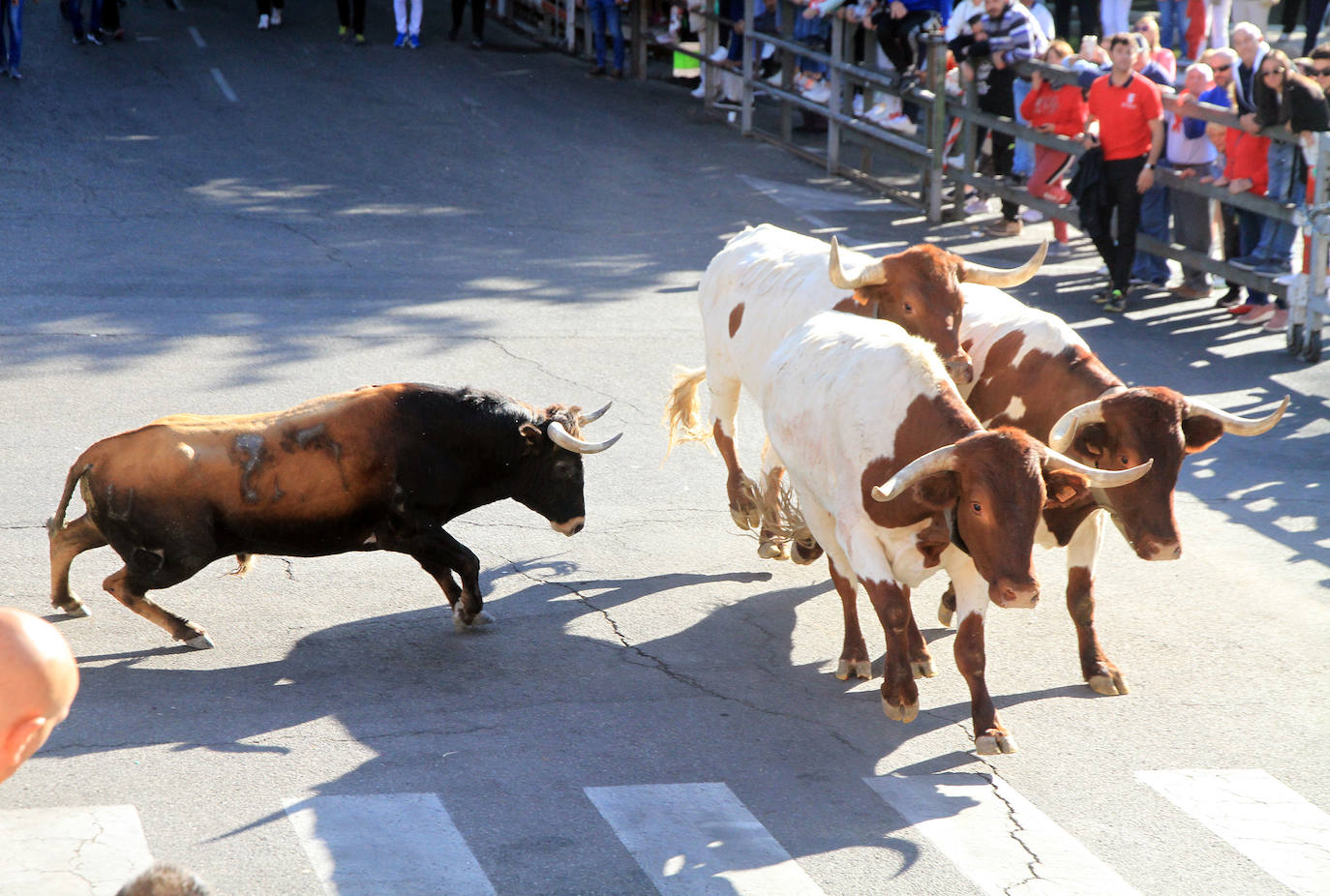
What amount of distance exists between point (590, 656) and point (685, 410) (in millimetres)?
A: 2572

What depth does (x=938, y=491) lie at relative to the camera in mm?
5570

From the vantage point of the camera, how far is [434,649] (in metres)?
6.76

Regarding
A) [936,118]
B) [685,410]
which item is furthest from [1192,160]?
[685,410]

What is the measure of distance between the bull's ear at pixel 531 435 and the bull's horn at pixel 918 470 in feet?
6.73

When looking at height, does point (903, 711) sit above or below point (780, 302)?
below

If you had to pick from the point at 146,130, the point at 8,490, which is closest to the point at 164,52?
the point at 146,130

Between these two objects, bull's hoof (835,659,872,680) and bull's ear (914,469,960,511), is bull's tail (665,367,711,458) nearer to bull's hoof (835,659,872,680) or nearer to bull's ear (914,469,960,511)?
bull's hoof (835,659,872,680)

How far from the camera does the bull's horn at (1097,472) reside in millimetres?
5602

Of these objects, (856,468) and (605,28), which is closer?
(856,468)

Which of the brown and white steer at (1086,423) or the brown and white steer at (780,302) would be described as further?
the brown and white steer at (780,302)

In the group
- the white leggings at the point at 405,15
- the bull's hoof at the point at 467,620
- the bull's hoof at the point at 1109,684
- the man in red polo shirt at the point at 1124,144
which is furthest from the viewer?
the white leggings at the point at 405,15

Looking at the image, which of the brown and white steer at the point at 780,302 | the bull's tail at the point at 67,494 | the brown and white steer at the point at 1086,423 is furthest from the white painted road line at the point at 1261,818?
the bull's tail at the point at 67,494

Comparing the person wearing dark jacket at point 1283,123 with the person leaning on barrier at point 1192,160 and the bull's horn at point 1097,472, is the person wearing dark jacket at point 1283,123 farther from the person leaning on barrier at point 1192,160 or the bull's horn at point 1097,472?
the bull's horn at point 1097,472

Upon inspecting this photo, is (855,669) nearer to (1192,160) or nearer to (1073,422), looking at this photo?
(1073,422)
